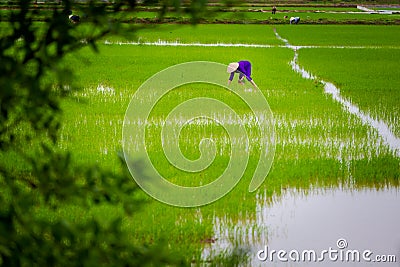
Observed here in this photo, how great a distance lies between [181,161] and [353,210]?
70.1 inches

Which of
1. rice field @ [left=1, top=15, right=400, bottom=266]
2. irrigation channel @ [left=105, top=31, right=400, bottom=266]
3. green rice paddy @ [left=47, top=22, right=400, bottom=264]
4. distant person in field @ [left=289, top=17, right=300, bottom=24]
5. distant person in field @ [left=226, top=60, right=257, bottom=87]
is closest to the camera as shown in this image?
irrigation channel @ [left=105, top=31, right=400, bottom=266]

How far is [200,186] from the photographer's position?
5.71 metres

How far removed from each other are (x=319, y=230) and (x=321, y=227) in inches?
2.9

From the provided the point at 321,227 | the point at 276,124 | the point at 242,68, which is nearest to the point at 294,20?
the point at 242,68

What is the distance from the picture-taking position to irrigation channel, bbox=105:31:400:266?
4598 millimetres

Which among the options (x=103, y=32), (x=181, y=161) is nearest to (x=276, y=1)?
(x=181, y=161)

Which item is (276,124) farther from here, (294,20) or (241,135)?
(294,20)

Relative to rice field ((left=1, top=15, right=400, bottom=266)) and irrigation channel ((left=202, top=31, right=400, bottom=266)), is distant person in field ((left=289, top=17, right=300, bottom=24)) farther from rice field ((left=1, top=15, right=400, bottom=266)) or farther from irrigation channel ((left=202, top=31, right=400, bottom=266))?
irrigation channel ((left=202, top=31, right=400, bottom=266))

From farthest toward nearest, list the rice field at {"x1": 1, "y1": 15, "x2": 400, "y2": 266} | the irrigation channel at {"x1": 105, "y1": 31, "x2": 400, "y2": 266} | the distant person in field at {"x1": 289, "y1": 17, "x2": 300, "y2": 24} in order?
the distant person in field at {"x1": 289, "y1": 17, "x2": 300, "y2": 24} < the rice field at {"x1": 1, "y1": 15, "x2": 400, "y2": 266} < the irrigation channel at {"x1": 105, "y1": 31, "x2": 400, "y2": 266}

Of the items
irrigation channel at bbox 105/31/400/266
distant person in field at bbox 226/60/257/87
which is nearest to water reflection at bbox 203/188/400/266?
irrigation channel at bbox 105/31/400/266

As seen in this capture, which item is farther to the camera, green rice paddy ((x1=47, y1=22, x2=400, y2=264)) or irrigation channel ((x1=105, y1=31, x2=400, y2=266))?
green rice paddy ((x1=47, y1=22, x2=400, y2=264))

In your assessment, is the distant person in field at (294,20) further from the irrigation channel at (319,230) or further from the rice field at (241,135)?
the irrigation channel at (319,230)

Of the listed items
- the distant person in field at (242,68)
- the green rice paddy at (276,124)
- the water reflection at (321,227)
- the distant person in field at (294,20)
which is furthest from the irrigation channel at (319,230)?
the distant person in field at (294,20)

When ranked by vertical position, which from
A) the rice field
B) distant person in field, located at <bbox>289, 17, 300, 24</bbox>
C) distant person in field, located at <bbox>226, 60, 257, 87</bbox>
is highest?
distant person in field, located at <bbox>289, 17, 300, 24</bbox>
